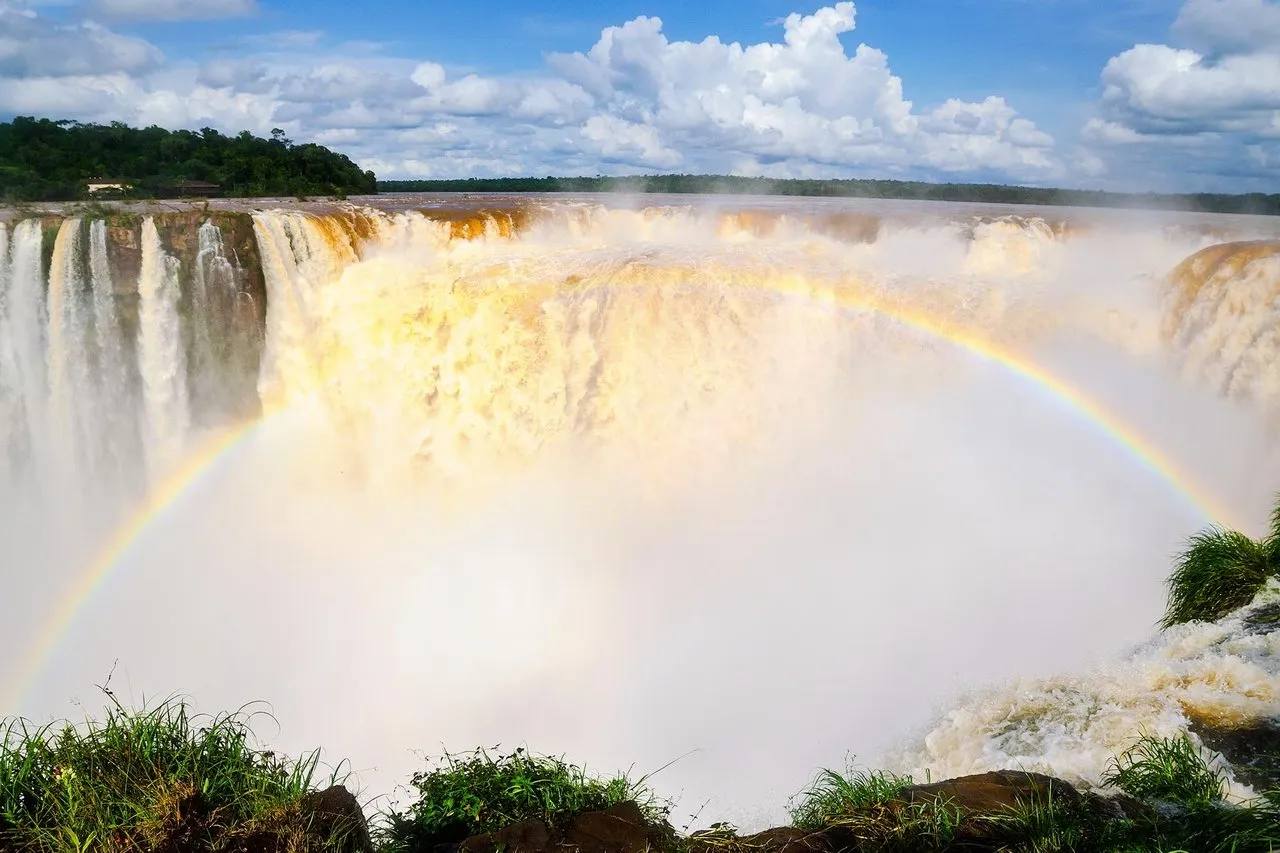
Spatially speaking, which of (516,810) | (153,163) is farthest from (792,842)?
(153,163)

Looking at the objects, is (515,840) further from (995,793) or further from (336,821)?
(995,793)

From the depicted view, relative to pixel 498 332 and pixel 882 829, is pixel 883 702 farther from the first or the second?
pixel 498 332

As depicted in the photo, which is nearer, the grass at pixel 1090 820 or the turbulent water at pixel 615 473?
the grass at pixel 1090 820

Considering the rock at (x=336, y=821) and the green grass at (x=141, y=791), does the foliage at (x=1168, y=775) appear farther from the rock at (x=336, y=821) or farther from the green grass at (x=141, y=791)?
the green grass at (x=141, y=791)

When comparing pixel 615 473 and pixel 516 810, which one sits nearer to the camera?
pixel 516 810

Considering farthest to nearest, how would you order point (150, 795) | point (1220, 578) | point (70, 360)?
point (70, 360)
point (1220, 578)
point (150, 795)

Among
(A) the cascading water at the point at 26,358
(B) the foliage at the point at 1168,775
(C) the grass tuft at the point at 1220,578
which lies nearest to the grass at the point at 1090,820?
(B) the foliage at the point at 1168,775

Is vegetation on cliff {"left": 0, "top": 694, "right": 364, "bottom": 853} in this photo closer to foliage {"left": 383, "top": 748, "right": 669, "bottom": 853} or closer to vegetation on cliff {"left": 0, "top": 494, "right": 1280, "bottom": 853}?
vegetation on cliff {"left": 0, "top": 494, "right": 1280, "bottom": 853}
